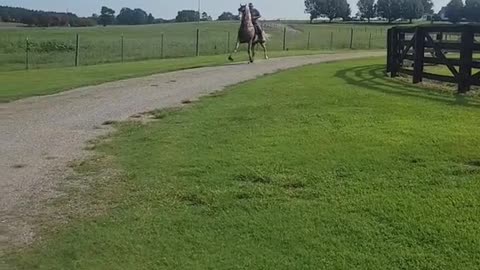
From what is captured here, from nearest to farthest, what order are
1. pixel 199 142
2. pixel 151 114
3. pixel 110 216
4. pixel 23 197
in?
1. pixel 110 216
2. pixel 23 197
3. pixel 199 142
4. pixel 151 114

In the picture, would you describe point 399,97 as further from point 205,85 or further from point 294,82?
point 205,85

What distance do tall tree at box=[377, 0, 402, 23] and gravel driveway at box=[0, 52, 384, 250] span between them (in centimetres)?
11951

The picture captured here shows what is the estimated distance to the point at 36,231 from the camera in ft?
16.5

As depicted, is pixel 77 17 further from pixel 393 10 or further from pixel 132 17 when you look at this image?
pixel 393 10

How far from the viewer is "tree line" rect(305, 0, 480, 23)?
100 meters

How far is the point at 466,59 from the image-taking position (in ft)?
41.7

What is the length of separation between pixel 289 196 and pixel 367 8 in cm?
14896

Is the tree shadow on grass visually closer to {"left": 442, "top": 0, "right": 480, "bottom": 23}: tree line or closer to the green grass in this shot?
the green grass

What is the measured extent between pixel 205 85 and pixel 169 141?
789 centimetres

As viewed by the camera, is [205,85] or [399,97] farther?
[205,85]

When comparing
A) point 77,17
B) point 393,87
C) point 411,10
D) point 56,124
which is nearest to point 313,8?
point 411,10

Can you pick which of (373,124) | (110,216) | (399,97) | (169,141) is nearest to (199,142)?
(169,141)

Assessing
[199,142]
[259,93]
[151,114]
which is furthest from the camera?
[259,93]

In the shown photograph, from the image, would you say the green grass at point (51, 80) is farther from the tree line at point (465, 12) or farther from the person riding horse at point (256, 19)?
the tree line at point (465, 12)
